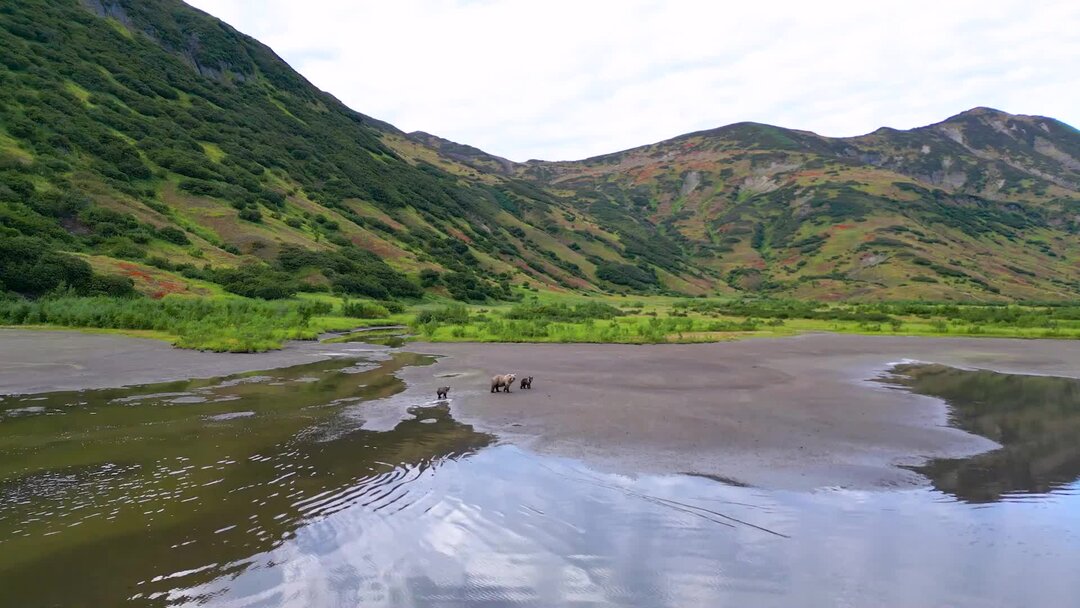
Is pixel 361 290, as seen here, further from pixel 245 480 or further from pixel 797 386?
pixel 245 480

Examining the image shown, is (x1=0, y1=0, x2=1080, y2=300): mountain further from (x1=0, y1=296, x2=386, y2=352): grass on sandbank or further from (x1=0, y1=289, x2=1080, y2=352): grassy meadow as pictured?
(x1=0, y1=289, x2=1080, y2=352): grassy meadow

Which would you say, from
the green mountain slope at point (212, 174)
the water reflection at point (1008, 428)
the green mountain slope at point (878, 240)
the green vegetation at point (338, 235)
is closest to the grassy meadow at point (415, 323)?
the green vegetation at point (338, 235)

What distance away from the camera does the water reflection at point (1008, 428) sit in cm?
1063

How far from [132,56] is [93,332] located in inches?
3274

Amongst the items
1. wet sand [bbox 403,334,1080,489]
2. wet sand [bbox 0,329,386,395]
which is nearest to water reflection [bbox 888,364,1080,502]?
wet sand [bbox 403,334,1080,489]

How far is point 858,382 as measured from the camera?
73.7ft

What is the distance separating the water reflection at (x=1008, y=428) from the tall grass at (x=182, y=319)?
2870 centimetres

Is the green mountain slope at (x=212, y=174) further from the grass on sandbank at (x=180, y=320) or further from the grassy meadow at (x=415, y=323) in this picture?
the grass on sandbank at (x=180, y=320)

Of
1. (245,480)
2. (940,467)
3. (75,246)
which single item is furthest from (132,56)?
(940,467)

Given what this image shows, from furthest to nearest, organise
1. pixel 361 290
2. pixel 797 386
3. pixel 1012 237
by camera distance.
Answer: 1. pixel 1012 237
2. pixel 361 290
3. pixel 797 386

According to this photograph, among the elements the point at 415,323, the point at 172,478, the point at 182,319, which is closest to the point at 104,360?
the point at 182,319

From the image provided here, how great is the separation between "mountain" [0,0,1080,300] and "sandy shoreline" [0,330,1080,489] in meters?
22.7

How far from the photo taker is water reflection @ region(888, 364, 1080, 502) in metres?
10.6

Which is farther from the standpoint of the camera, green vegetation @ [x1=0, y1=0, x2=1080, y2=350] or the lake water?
green vegetation @ [x1=0, y1=0, x2=1080, y2=350]
